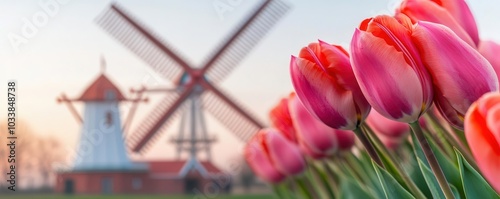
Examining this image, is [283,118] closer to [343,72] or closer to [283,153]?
[283,153]

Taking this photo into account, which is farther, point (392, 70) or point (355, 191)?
point (355, 191)

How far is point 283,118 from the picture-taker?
1.07m

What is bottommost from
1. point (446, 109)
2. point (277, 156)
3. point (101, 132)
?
Answer: point (101, 132)

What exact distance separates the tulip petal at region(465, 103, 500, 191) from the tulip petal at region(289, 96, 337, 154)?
0.55m

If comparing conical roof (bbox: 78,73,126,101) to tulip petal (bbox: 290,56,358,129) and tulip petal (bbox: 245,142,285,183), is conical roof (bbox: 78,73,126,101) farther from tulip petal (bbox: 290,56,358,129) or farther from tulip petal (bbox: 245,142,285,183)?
tulip petal (bbox: 290,56,358,129)

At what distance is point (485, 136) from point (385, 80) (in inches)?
6.7

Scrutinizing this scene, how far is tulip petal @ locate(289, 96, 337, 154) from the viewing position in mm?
994

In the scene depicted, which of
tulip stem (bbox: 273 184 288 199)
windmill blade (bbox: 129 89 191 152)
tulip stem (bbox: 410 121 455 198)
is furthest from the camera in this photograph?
windmill blade (bbox: 129 89 191 152)

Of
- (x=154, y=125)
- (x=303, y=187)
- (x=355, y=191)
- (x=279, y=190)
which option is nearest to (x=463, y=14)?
(x=355, y=191)

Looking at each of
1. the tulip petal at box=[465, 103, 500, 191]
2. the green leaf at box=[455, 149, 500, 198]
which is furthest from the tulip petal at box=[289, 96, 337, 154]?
the tulip petal at box=[465, 103, 500, 191]

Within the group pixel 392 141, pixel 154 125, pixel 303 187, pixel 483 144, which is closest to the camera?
pixel 483 144

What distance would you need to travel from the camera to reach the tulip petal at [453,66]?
0.55m

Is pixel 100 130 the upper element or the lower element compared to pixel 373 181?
lower

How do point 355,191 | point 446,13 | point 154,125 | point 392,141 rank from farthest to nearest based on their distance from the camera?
1. point 154,125
2. point 392,141
3. point 355,191
4. point 446,13
